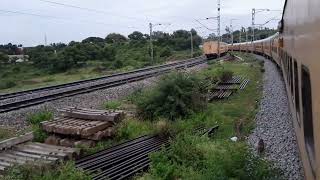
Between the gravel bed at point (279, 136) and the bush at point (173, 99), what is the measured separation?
2396mm

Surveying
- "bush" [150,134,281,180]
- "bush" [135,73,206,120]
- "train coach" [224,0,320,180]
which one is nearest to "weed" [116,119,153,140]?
"bush" [135,73,206,120]

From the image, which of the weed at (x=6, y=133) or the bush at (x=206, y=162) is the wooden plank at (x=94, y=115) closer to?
the weed at (x=6, y=133)

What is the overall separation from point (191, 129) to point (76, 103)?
7.30 metres

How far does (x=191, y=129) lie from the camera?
12.3 meters

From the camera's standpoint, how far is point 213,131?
1253 centimetres

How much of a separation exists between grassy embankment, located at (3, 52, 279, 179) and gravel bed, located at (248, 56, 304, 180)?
44 cm

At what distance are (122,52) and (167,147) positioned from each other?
68.2 m

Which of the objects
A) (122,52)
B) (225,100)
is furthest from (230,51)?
(225,100)

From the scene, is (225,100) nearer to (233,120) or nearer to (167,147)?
(233,120)

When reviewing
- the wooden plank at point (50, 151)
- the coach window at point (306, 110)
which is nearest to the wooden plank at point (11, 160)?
the wooden plank at point (50, 151)

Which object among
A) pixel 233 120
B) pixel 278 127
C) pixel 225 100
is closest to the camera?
pixel 278 127

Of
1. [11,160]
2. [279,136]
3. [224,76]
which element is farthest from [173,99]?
[224,76]

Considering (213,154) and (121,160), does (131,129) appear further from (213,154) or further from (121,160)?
(213,154)

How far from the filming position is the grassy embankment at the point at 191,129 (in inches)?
276
